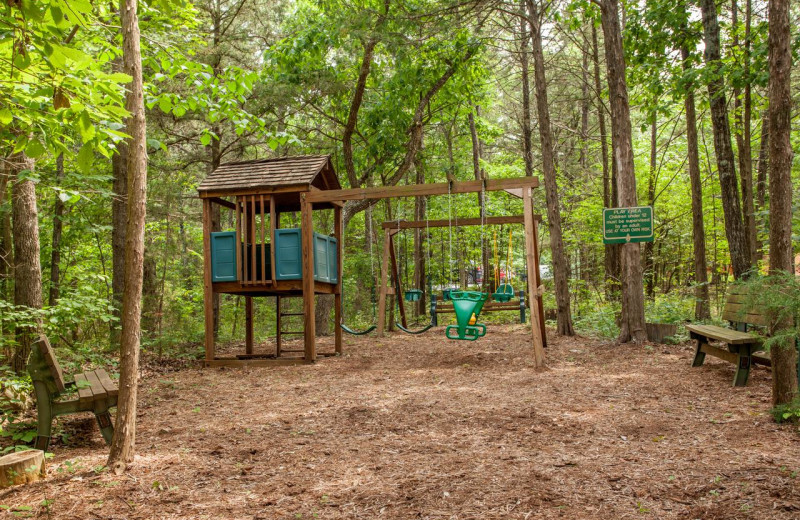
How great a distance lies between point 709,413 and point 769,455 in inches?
53.8

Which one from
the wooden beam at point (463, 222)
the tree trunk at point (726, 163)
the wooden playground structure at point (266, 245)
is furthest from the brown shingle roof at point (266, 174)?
the tree trunk at point (726, 163)

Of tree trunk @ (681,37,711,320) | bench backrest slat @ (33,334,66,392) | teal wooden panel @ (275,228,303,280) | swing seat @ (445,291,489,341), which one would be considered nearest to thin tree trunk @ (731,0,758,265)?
tree trunk @ (681,37,711,320)

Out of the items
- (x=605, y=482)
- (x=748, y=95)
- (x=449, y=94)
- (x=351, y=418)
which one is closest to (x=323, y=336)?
(x=449, y=94)

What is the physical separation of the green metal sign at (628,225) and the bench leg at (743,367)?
3341mm

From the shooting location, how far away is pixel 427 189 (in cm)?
868

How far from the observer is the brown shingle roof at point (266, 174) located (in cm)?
937

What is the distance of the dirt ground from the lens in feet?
10.7

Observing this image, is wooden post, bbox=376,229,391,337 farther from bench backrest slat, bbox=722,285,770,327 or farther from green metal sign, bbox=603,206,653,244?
bench backrest slat, bbox=722,285,770,327

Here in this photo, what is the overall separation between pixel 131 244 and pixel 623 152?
8178 millimetres

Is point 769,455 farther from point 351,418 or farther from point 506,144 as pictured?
point 506,144

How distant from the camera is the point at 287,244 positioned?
30.8 feet

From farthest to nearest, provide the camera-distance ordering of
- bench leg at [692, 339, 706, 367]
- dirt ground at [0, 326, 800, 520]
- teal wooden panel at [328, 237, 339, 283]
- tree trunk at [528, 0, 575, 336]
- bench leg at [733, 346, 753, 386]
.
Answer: tree trunk at [528, 0, 575, 336]
teal wooden panel at [328, 237, 339, 283]
bench leg at [692, 339, 706, 367]
bench leg at [733, 346, 753, 386]
dirt ground at [0, 326, 800, 520]

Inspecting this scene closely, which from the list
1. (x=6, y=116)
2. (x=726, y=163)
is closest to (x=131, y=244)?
(x=6, y=116)

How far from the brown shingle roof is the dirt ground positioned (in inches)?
132
